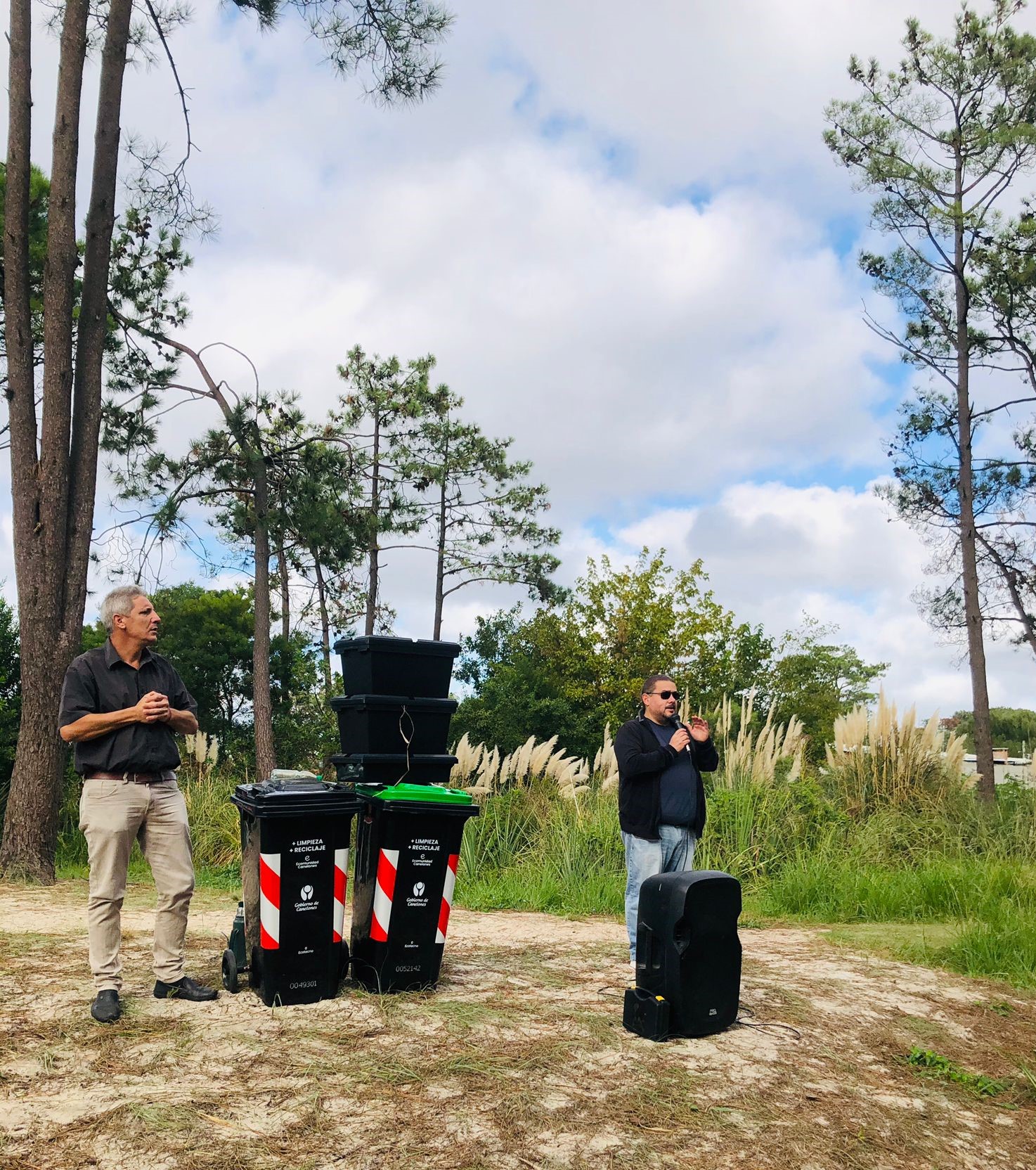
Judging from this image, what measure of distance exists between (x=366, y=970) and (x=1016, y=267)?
21.0 m

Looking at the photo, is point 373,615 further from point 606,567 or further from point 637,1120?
point 637,1120

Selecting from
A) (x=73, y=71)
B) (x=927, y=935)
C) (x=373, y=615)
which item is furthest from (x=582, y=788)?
(x=373, y=615)

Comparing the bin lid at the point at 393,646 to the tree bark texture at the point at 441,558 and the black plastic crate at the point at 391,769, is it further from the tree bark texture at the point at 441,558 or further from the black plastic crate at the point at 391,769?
the tree bark texture at the point at 441,558

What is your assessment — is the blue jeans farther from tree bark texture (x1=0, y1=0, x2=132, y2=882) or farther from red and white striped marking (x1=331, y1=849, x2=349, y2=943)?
tree bark texture (x1=0, y1=0, x2=132, y2=882)

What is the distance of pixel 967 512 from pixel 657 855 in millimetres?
16038

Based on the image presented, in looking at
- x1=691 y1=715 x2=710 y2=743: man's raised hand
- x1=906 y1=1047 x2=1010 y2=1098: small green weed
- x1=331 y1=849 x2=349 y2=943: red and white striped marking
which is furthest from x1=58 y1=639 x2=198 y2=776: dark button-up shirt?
x1=906 y1=1047 x2=1010 y2=1098: small green weed

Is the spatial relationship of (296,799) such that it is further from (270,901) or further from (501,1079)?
(501,1079)

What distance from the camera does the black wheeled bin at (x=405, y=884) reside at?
579cm

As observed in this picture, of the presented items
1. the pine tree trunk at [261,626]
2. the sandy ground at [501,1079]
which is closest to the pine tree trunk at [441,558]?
the pine tree trunk at [261,626]

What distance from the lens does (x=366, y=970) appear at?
584 cm

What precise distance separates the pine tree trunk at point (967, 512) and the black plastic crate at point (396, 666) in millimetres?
13436

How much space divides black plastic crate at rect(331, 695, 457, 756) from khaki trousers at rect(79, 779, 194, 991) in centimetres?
102

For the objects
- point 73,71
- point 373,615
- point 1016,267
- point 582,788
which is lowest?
point 582,788

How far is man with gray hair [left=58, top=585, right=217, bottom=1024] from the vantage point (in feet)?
17.5
